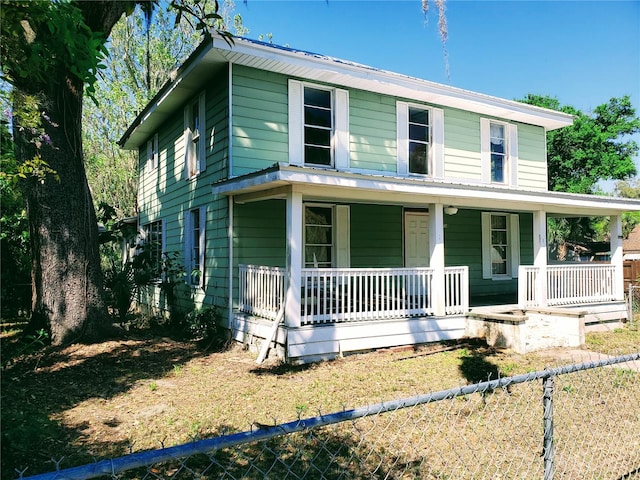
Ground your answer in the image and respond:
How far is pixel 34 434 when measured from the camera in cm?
416

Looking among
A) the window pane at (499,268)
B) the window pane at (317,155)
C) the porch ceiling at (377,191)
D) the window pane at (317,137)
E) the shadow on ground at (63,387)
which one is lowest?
the shadow on ground at (63,387)

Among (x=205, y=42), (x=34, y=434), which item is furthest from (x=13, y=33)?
(x=205, y=42)

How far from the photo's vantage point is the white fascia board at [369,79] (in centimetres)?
893

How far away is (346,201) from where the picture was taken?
10.6 m

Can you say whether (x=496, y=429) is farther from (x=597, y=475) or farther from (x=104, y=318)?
(x=104, y=318)

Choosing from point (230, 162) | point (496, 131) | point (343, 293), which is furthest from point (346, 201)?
point (496, 131)

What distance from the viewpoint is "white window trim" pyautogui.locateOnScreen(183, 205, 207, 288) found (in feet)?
35.6

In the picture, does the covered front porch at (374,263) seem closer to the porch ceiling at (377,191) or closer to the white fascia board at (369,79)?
the porch ceiling at (377,191)

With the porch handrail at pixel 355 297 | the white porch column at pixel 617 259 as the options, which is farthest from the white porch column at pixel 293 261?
the white porch column at pixel 617 259

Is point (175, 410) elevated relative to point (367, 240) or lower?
lower

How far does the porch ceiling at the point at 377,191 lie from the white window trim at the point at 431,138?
1747 millimetres

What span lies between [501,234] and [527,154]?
258 cm

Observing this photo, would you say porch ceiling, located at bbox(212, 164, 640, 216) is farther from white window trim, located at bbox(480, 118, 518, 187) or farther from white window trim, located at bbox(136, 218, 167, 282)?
white window trim, located at bbox(136, 218, 167, 282)

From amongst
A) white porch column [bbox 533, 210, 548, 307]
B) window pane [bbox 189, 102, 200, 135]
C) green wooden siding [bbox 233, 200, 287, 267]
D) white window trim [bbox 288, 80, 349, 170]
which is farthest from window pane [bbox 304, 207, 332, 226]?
white porch column [bbox 533, 210, 548, 307]
